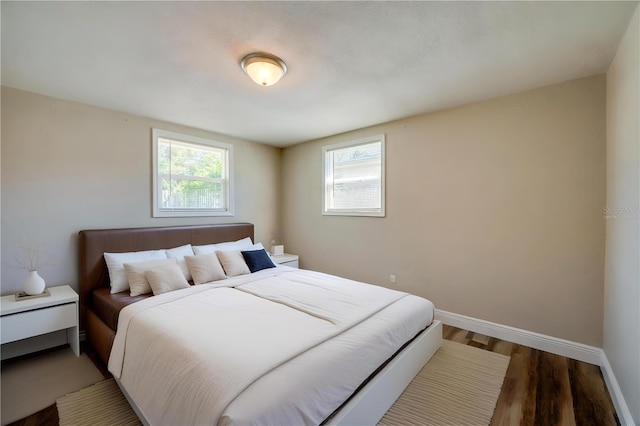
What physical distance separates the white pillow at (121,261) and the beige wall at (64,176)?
451 mm

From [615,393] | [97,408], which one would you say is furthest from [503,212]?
[97,408]

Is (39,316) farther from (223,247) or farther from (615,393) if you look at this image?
(615,393)

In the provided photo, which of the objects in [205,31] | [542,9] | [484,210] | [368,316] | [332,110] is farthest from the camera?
[332,110]

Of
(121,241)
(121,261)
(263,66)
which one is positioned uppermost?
(263,66)

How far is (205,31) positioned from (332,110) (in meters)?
1.66

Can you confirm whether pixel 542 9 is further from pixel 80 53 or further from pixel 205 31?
pixel 80 53

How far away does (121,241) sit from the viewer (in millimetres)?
3025

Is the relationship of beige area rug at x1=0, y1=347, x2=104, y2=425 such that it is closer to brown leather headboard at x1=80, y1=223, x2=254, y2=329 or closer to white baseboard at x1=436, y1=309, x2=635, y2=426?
brown leather headboard at x1=80, y1=223, x2=254, y2=329

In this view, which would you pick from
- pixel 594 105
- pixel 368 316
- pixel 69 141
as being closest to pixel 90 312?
pixel 69 141

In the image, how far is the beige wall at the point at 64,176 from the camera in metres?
2.52

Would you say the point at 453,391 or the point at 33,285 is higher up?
the point at 33,285

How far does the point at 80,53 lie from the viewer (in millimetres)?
2004

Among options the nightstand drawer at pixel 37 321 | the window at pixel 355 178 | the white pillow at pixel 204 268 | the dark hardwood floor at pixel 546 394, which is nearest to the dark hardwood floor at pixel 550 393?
the dark hardwood floor at pixel 546 394

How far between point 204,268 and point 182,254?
19.6 inches
